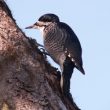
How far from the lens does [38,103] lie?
4.11 meters

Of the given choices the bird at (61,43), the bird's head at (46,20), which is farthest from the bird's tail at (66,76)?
the bird's head at (46,20)

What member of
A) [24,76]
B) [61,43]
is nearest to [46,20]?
[61,43]

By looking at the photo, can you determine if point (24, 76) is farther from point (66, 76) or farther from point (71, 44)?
point (71, 44)

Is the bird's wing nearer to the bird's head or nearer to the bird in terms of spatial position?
the bird

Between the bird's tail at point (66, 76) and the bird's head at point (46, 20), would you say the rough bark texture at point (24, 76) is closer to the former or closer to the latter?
the bird's tail at point (66, 76)

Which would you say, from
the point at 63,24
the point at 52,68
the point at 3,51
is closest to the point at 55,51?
the point at 63,24

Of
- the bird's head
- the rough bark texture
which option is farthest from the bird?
the rough bark texture

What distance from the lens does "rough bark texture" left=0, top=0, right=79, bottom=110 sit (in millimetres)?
4105

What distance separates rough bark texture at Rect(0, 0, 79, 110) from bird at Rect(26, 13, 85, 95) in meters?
0.45

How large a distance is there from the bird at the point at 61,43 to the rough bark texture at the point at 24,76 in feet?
1.48

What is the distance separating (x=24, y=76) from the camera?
4.27 meters

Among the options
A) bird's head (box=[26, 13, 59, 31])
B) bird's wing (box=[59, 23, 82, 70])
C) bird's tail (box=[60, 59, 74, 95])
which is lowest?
bird's tail (box=[60, 59, 74, 95])

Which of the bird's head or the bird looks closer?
the bird

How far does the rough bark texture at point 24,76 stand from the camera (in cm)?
411
